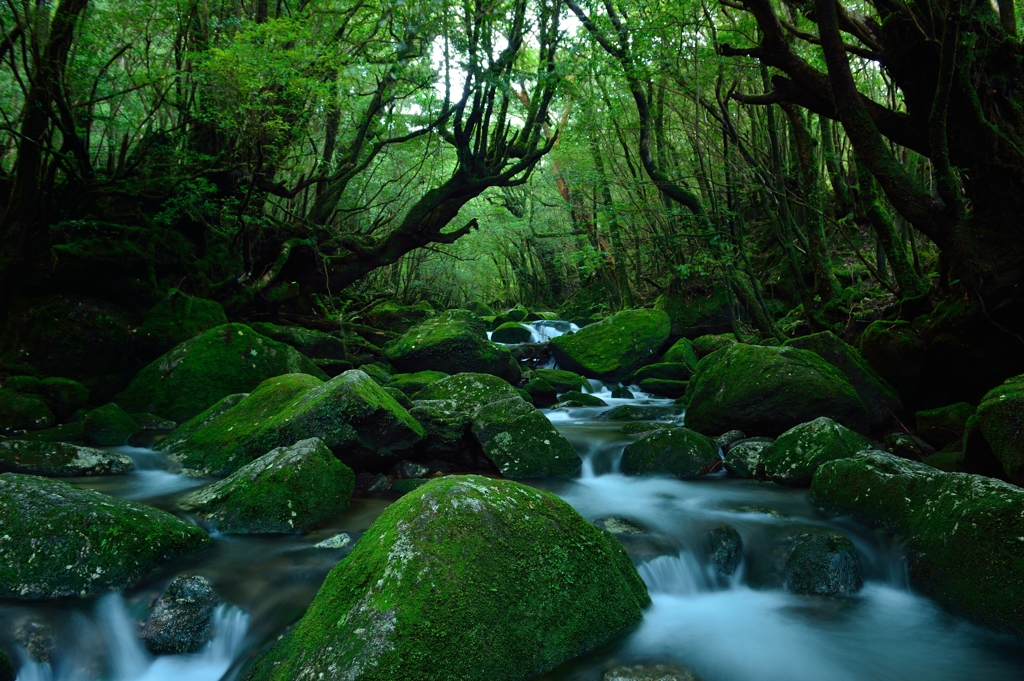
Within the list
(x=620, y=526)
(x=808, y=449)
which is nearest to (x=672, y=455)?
(x=808, y=449)

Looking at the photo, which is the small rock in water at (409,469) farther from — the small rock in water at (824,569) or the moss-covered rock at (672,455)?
the small rock in water at (824,569)

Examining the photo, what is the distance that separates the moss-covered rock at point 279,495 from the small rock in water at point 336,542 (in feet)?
1.24

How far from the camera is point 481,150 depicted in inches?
465

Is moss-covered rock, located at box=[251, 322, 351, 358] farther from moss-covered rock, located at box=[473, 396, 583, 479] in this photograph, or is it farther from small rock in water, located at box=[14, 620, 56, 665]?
small rock in water, located at box=[14, 620, 56, 665]

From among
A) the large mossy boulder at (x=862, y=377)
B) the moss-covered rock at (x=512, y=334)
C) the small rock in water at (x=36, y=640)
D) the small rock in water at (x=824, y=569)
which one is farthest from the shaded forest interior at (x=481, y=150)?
the small rock in water at (x=36, y=640)

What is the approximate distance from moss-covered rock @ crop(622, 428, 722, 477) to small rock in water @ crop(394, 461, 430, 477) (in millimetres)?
2379

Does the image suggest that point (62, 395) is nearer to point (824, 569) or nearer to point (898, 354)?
point (824, 569)

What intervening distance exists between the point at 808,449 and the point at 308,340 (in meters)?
9.61

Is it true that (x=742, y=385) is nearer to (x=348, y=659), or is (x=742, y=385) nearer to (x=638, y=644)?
(x=638, y=644)

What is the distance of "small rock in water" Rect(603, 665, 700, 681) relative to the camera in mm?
2934

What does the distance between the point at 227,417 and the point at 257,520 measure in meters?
2.58

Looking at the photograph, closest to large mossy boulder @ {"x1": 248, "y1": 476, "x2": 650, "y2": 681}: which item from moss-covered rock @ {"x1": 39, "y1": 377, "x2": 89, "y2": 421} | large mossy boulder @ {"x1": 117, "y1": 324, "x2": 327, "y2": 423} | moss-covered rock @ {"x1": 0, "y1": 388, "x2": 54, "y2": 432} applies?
large mossy boulder @ {"x1": 117, "y1": 324, "x2": 327, "y2": 423}

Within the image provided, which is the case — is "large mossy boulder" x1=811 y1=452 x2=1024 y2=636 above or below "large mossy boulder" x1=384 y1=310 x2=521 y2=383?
below

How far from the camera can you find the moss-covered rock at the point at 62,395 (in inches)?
320
